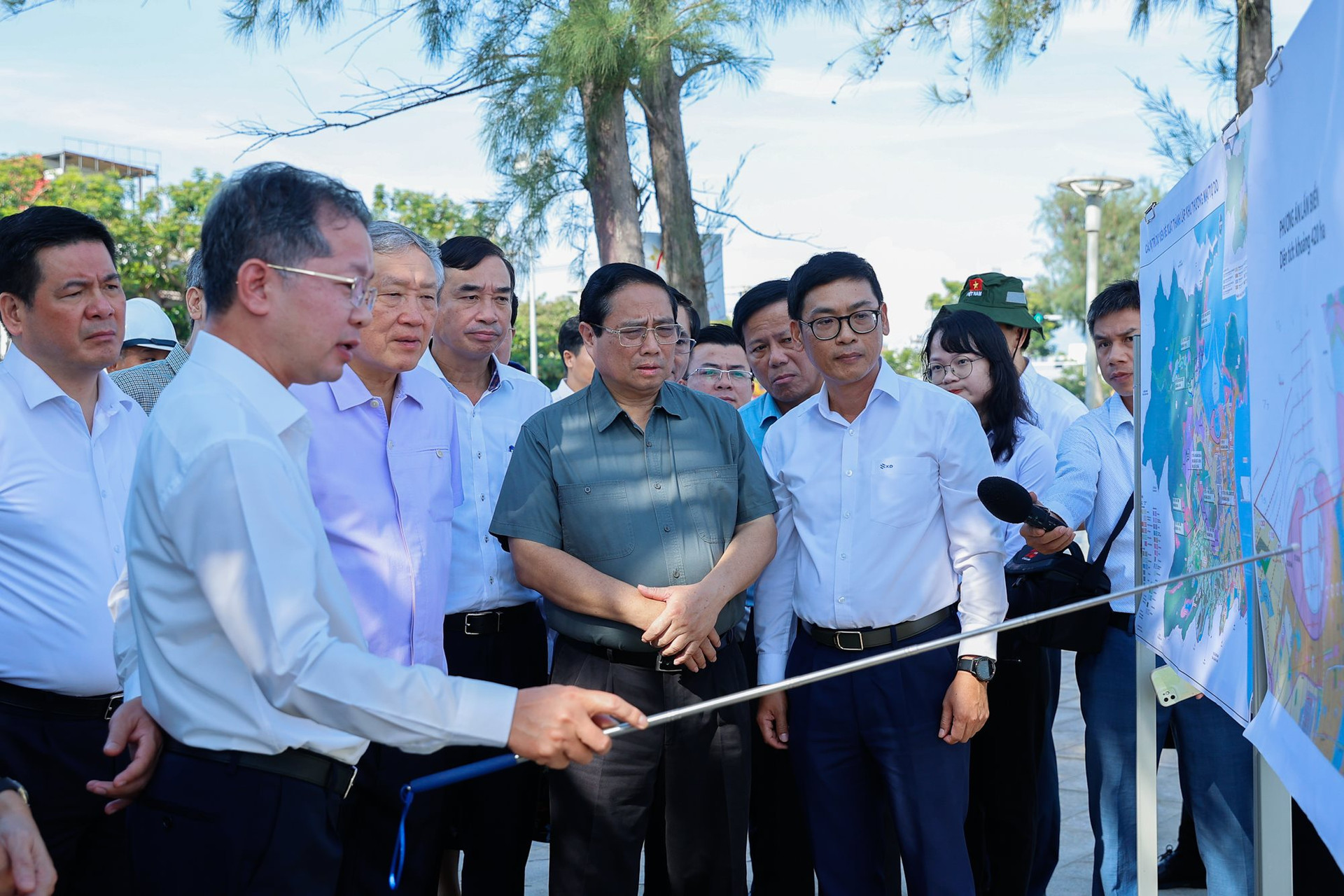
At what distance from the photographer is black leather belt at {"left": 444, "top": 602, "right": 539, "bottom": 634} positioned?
3.42m

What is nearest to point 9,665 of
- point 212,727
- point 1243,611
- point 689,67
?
point 212,727

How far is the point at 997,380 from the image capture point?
405cm

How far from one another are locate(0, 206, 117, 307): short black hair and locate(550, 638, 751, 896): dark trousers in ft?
5.55

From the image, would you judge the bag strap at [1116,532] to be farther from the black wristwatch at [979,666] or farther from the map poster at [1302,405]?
the map poster at [1302,405]

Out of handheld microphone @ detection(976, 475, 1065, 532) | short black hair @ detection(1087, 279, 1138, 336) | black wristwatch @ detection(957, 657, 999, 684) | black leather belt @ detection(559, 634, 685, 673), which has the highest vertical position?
short black hair @ detection(1087, 279, 1138, 336)

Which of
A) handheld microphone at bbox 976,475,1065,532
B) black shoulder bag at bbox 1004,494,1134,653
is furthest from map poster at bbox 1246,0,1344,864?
black shoulder bag at bbox 1004,494,1134,653

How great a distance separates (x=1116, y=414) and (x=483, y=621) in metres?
2.00

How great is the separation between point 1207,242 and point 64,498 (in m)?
2.68

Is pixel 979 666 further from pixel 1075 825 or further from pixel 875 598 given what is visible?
pixel 1075 825

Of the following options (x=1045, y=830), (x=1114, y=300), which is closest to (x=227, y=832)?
(x=1045, y=830)

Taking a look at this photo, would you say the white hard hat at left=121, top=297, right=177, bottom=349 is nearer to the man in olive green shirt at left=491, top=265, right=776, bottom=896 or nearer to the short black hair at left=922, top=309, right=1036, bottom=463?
the man in olive green shirt at left=491, top=265, right=776, bottom=896

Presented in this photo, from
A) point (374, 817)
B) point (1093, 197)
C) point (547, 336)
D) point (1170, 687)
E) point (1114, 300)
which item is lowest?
point (374, 817)

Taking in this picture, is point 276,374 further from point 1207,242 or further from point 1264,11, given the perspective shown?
point 1264,11

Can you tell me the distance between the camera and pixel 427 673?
6.22 ft
